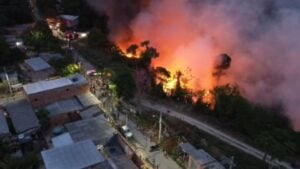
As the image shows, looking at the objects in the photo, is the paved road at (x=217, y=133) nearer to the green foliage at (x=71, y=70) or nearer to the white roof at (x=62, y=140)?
the green foliage at (x=71, y=70)

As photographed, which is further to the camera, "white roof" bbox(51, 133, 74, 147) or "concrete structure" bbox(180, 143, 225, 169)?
"white roof" bbox(51, 133, 74, 147)

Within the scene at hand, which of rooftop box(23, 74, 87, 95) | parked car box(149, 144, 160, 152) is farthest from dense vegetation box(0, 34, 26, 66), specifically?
parked car box(149, 144, 160, 152)

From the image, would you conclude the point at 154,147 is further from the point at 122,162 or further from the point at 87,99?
the point at 87,99

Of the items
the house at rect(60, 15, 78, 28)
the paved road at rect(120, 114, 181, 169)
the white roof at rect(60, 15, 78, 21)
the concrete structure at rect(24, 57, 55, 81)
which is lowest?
the paved road at rect(120, 114, 181, 169)

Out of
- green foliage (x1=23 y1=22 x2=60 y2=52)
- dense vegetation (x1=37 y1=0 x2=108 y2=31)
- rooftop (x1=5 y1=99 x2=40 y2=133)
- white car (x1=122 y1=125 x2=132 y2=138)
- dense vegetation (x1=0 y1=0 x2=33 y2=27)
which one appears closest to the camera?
rooftop (x1=5 y1=99 x2=40 y2=133)

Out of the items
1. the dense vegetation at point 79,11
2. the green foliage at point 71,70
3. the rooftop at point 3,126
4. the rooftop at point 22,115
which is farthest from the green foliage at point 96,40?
the rooftop at point 3,126

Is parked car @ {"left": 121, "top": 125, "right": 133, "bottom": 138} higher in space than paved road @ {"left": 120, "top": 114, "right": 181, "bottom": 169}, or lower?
higher

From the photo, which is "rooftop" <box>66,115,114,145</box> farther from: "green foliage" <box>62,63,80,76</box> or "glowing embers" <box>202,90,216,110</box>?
"glowing embers" <box>202,90,216,110</box>
